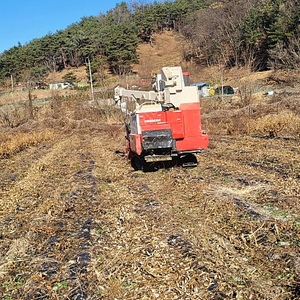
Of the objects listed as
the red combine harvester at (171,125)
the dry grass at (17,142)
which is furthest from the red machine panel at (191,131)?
the dry grass at (17,142)

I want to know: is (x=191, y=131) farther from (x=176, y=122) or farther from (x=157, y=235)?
(x=157, y=235)

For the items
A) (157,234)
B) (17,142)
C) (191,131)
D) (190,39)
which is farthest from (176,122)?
(190,39)

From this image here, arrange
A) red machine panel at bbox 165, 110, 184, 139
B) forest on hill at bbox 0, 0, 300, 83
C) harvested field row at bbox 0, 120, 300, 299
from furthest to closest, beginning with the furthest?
1. forest on hill at bbox 0, 0, 300, 83
2. red machine panel at bbox 165, 110, 184, 139
3. harvested field row at bbox 0, 120, 300, 299

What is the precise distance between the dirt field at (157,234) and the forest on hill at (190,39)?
30.6 meters

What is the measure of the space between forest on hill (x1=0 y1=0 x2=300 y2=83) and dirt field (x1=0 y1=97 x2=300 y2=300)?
30564 mm

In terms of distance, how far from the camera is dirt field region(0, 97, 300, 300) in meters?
3.57

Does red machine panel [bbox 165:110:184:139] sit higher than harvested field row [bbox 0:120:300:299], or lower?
higher

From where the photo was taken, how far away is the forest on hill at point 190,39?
150 feet

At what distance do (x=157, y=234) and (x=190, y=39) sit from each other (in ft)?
276

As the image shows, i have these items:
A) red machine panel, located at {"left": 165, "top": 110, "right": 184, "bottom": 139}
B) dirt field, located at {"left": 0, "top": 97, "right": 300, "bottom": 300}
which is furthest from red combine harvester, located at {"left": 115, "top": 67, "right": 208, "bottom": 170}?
dirt field, located at {"left": 0, "top": 97, "right": 300, "bottom": 300}

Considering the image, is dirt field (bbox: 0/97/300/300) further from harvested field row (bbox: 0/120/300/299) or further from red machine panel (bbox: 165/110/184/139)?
red machine panel (bbox: 165/110/184/139)

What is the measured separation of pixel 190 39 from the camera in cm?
8306

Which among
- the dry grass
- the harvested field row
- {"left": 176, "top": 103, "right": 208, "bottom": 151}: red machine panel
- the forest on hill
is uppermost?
the forest on hill

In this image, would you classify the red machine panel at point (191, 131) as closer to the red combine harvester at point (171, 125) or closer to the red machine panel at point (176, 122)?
the red combine harvester at point (171, 125)
